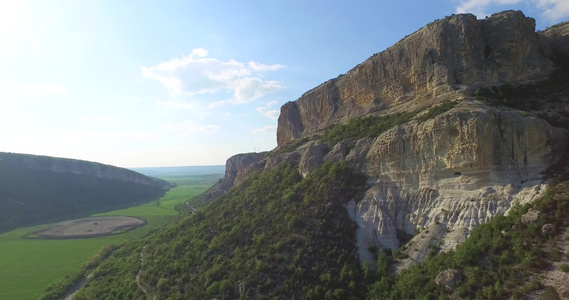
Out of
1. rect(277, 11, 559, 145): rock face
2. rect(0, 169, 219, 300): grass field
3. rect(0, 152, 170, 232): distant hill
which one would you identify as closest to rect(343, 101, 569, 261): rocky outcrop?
rect(277, 11, 559, 145): rock face

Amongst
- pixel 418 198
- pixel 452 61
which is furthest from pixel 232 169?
pixel 418 198

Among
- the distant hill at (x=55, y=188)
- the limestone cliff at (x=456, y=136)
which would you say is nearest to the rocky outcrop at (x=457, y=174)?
the limestone cliff at (x=456, y=136)

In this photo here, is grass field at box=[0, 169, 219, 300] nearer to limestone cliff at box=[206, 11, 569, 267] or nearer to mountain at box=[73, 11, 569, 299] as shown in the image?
mountain at box=[73, 11, 569, 299]

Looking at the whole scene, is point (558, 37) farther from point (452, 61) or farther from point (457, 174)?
point (457, 174)

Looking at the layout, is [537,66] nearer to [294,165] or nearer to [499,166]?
[499,166]

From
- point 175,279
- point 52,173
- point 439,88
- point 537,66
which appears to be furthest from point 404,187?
point 52,173

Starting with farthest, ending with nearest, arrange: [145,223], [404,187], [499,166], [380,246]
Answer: [145,223]
[404,187]
[380,246]
[499,166]
